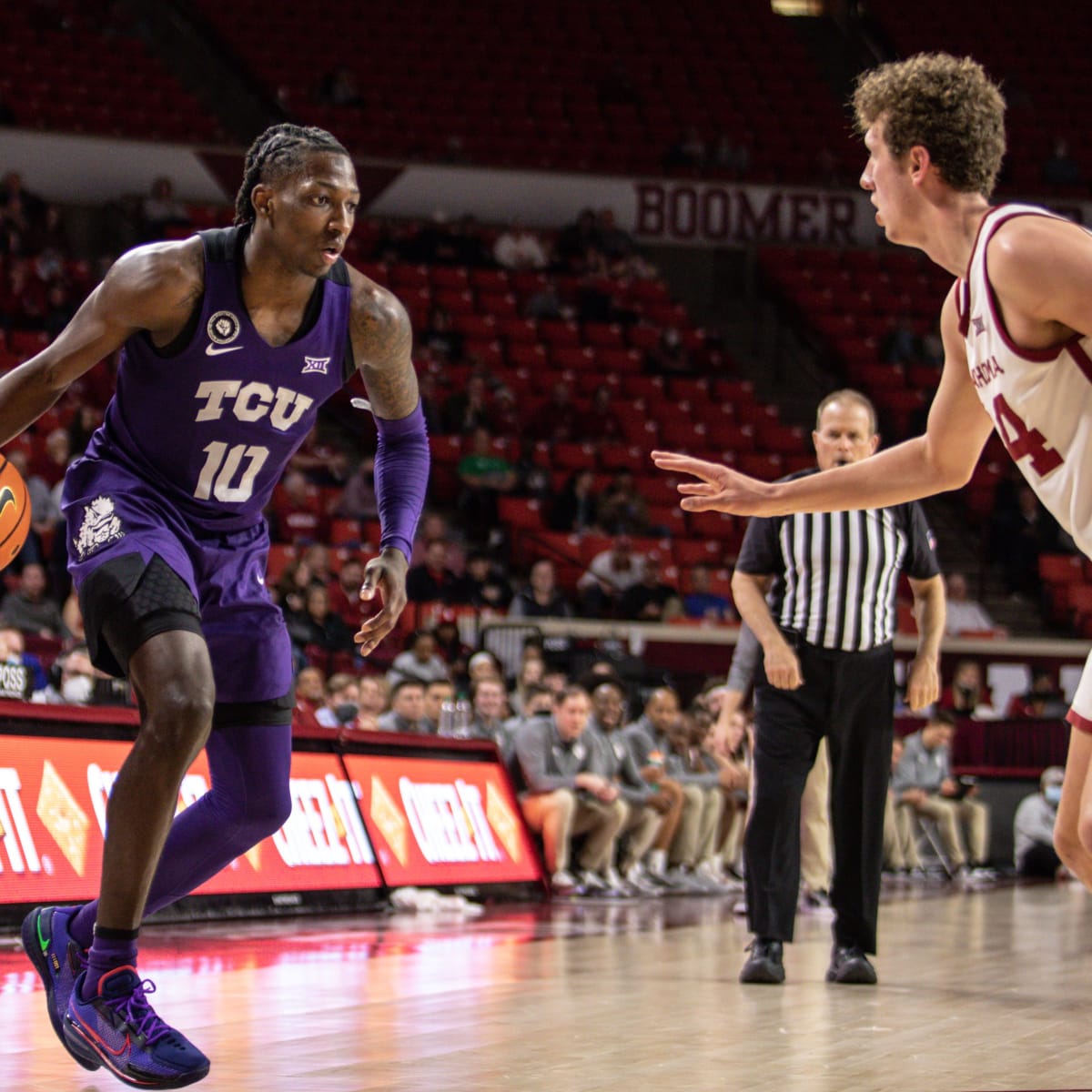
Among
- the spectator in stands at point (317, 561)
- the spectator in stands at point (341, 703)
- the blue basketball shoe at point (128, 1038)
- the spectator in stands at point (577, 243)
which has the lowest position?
the blue basketball shoe at point (128, 1038)

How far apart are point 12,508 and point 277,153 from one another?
5.55ft

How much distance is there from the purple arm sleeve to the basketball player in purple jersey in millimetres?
114

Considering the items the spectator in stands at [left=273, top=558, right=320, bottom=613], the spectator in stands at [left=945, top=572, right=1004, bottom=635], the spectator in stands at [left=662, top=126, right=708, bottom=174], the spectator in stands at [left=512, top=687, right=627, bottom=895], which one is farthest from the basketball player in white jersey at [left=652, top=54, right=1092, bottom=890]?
the spectator in stands at [left=662, top=126, right=708, bottom=174]

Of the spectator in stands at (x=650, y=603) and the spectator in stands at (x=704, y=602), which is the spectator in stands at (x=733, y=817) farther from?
the spectator in stands at (x=704, y=602)

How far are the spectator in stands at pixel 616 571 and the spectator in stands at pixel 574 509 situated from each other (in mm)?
508

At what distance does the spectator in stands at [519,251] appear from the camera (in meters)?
21.7

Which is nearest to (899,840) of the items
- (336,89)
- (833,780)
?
(833,780)

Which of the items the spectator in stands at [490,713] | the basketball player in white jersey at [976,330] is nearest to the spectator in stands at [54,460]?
the spectator in stands at [490,713]

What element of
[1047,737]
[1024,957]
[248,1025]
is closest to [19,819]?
[248,1025]

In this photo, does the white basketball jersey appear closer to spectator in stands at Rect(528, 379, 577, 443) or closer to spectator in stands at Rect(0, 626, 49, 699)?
spectator in stands at Rect(0, 626, 49, 699)

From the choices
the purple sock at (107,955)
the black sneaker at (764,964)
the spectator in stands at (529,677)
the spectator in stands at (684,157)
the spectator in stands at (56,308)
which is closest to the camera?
the purple sock at (107,955)

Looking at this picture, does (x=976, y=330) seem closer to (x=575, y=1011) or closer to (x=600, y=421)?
(x=575, y=1011)

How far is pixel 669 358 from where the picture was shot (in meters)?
20.8

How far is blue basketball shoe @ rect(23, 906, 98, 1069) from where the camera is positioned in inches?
153
